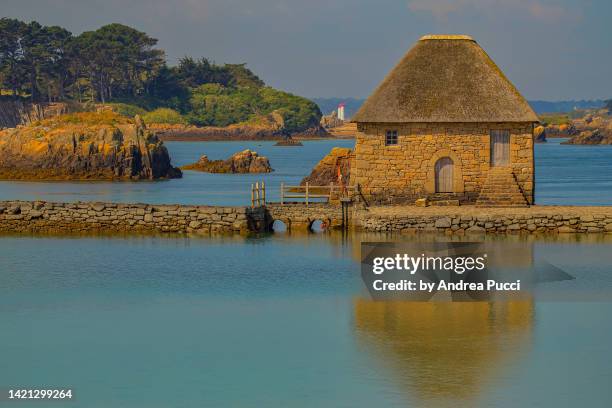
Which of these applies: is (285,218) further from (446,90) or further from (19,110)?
(19,110)

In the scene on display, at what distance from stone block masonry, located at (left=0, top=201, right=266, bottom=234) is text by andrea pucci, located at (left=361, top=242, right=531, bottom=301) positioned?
17.2ft

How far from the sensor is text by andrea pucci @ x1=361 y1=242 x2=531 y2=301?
27.4m

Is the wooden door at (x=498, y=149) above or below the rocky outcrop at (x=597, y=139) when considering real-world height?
above

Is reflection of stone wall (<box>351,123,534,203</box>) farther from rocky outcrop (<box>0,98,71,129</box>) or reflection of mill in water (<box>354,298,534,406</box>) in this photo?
rocky outcrop (<box>0,98,71,129</box>)

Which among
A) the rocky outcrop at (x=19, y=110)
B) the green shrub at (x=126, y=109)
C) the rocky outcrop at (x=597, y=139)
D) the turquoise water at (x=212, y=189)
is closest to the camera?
the turquoise water at (x=212, y=189)

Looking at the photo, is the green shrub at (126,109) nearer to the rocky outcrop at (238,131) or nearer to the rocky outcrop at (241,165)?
the rocky outcrop at (238,131)

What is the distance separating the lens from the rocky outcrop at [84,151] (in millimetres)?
66438

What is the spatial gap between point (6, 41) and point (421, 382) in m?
142

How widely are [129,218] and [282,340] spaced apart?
16938 mm

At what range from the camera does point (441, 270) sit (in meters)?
31.1

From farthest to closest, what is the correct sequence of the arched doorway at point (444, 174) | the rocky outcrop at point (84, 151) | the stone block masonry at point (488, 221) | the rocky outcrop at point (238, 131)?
the rocky outcrop at point (238, 131) → the rocky outcrop at point (84, 151) → the arched doorway at point (444, 174) → the stone block masonry at point (488, 221)

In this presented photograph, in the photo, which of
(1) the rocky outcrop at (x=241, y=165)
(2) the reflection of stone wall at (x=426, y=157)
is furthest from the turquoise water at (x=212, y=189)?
(2) the reflection of stone wall at (x=426, y=157)


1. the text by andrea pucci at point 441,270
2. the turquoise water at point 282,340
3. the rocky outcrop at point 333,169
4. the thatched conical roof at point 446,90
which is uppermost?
the thatched conical roof at point 446,90

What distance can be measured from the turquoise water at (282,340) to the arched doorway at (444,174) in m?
6.37
